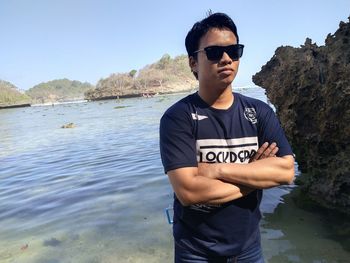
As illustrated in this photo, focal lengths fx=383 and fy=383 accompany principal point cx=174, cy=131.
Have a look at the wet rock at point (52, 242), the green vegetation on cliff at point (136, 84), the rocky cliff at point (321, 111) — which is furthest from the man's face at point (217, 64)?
the green vegetation on cliff at point (136, 84)

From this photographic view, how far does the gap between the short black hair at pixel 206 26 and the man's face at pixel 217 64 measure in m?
0.03

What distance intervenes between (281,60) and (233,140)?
649cm

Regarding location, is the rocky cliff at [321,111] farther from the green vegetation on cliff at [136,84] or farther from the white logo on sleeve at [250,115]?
the green vegetation on cliff at [136,84]

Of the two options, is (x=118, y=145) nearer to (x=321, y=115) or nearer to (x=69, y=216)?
(x=69, y=216)

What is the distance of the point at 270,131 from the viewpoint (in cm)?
275

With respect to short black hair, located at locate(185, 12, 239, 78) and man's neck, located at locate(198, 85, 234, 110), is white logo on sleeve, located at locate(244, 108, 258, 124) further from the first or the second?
short black hair, located at locate(185, 12, 239, 78)

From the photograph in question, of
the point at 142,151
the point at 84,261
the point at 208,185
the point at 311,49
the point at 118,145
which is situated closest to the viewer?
the point at 208,185

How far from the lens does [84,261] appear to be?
5703 mm

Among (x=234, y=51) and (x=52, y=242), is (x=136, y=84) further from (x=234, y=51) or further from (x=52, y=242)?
(x=234, y=51)

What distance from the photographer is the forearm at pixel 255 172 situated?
2.58 meters

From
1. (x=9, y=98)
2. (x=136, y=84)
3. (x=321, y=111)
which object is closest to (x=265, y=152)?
(x=321, y=111)

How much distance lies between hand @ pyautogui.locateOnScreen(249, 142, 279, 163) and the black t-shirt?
56 millimetres

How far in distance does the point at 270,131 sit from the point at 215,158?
466mm

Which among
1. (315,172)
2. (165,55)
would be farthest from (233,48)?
(165,55)
